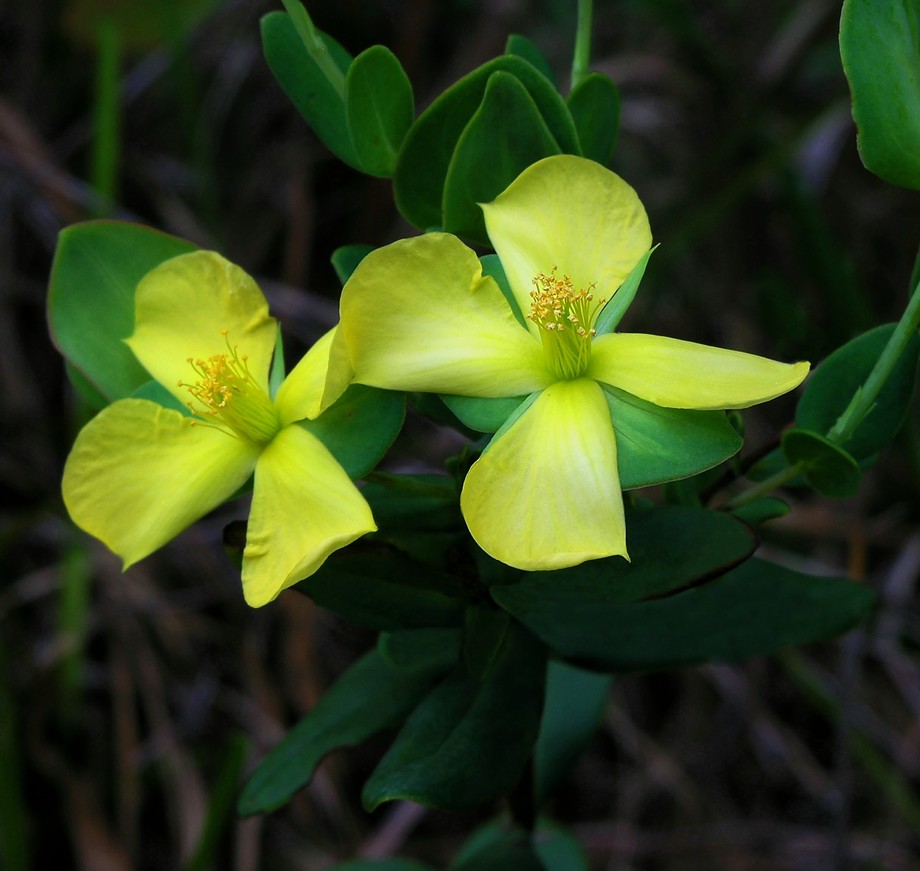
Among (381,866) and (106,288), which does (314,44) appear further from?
(381,866)

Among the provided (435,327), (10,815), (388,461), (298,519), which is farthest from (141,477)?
(388,461)

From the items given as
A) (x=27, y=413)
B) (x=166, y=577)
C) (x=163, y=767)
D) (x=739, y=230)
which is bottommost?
(x=163, y=767)

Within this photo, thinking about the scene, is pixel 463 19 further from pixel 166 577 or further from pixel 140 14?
pixel 166 577

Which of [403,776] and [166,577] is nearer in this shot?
[403,776]

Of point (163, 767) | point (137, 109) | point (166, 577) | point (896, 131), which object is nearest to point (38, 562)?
point (166, 577)

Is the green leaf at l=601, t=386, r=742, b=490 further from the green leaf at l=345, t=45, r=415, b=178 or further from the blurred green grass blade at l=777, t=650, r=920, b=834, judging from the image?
the blurred green grass blade at l=777, t=650, r=920, b=834

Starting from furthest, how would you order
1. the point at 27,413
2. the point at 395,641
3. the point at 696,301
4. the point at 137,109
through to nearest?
→ the point at 137,109 < the point at 696,301 < the point at 27,413 < the point at 395,641
